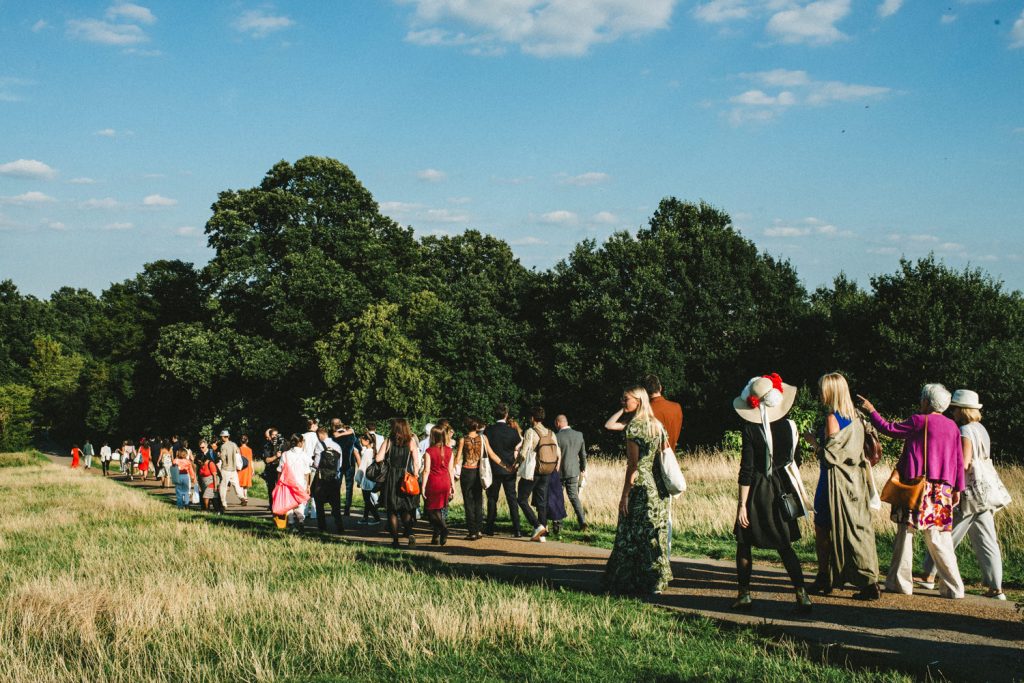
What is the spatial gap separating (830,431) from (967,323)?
29.1 metres

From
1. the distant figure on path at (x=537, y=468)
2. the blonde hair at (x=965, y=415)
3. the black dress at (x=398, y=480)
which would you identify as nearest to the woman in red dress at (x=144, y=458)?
the black dress at (x=398, y=480)

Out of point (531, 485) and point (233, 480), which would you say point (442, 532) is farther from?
A: point (233, 480)

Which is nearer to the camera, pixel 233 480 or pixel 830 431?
pixel 830 431

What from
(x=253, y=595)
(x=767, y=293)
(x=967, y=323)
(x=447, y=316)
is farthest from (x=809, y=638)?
(x=767, y=293)

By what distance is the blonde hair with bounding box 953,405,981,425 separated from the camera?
27.6 ft

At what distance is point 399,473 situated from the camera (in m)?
12.9

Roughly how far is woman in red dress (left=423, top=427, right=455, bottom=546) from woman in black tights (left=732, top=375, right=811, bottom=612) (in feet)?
20.5

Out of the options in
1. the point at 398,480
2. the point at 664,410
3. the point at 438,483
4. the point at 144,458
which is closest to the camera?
the point at 664,410

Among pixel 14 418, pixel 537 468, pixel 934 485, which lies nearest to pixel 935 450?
pixel 934 485

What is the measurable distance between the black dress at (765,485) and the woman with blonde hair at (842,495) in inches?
36.9

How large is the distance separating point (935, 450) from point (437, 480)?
7018 millimetres

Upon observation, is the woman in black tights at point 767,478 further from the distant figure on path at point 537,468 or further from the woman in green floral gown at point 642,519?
the distant figure on path at point 537,468

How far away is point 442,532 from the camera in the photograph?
1271 centimetres

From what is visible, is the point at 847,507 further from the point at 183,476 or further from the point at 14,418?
the point at 14,418
